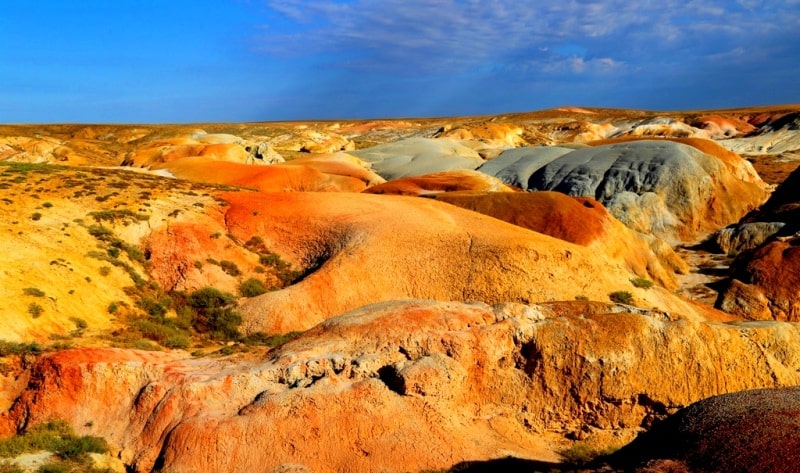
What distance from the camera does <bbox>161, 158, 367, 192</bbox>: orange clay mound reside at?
38.2 m

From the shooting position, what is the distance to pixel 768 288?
75.8 feet

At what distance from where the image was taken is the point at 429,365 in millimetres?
11828

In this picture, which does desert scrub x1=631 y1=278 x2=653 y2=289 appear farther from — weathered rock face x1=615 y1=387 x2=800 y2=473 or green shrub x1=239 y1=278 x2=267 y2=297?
weathered rock face x1=615 y1=387 x2=800 y2=473

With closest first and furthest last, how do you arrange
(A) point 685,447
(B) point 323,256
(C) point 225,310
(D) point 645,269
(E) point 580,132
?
(A) point 685,447 < (C) point 225,310 < (B) point 323,256 < (D) point 645,269 < (E) point 580,132

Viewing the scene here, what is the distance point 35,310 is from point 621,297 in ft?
53.2

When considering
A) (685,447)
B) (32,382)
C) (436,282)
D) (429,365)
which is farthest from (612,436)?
(32,382)

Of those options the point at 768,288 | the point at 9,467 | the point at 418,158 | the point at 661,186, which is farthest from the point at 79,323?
the point at 418,158

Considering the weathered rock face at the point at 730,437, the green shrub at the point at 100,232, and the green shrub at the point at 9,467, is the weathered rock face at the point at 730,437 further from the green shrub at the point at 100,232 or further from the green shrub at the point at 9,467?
the green shrub at the point at 100,232

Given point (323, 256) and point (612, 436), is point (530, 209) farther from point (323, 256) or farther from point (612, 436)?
point (612, 436)

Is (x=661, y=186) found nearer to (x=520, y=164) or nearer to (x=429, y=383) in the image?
(x=520, y=164)

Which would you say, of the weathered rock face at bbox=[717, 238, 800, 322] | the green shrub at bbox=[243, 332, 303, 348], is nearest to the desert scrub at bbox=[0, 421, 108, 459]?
the green shrub at bbox=[243, 332, 303, 348]

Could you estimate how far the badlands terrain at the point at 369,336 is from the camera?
10.8 meters

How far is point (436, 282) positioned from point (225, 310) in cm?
638

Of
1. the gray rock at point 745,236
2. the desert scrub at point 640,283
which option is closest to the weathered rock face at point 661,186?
the gray rock at point 745,236
